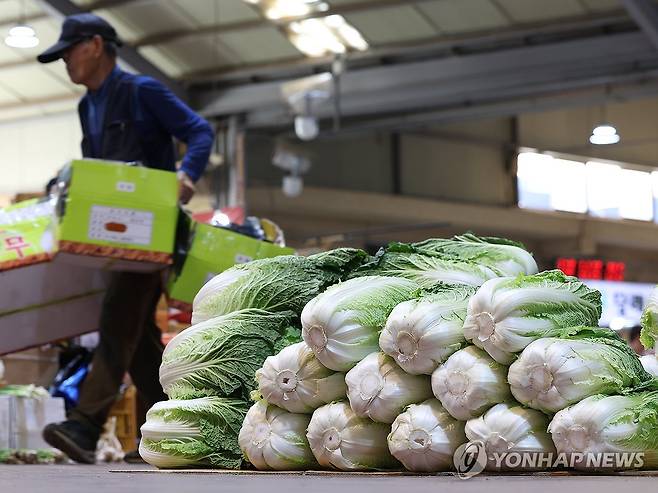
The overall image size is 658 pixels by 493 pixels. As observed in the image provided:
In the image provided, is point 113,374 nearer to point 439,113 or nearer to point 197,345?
point 197,345

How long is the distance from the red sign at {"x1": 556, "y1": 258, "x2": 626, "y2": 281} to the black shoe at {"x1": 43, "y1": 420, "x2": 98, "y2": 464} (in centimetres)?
1485

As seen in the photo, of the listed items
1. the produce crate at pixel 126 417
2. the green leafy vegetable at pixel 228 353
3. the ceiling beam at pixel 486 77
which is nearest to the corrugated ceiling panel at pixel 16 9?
the ceiling beam at pixel 486 77

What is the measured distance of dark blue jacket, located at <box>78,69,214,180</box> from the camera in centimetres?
453

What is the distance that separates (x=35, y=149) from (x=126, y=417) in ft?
36.5

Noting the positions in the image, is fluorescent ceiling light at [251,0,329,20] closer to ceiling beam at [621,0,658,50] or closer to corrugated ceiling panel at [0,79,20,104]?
ceiling beam at [621,0,658,50]

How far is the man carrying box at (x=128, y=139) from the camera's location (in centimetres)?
426

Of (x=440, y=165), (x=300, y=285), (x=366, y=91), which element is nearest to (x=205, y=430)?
(x=300, y=285)

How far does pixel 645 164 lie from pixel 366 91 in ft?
25.3

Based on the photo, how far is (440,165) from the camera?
19.6 metres

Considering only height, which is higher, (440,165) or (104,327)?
(440,165)

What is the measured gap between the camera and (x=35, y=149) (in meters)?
16.6

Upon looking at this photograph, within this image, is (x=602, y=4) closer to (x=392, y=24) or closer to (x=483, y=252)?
(x=392, y=24)

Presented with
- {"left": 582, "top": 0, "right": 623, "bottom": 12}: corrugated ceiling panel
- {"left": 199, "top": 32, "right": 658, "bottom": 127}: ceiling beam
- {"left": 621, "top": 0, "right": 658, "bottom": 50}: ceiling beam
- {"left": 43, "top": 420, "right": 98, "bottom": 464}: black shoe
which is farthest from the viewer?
{"left": 199, "top": 32, "right": 658, "bottom": 127}: ceiling beam

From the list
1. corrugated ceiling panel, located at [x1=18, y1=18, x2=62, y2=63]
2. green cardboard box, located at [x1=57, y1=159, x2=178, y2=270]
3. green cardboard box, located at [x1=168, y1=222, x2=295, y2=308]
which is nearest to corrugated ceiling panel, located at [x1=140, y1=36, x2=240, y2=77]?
corrugated ceiling panel, located at [x1=18, y1=18, x2=62, y2=63]
